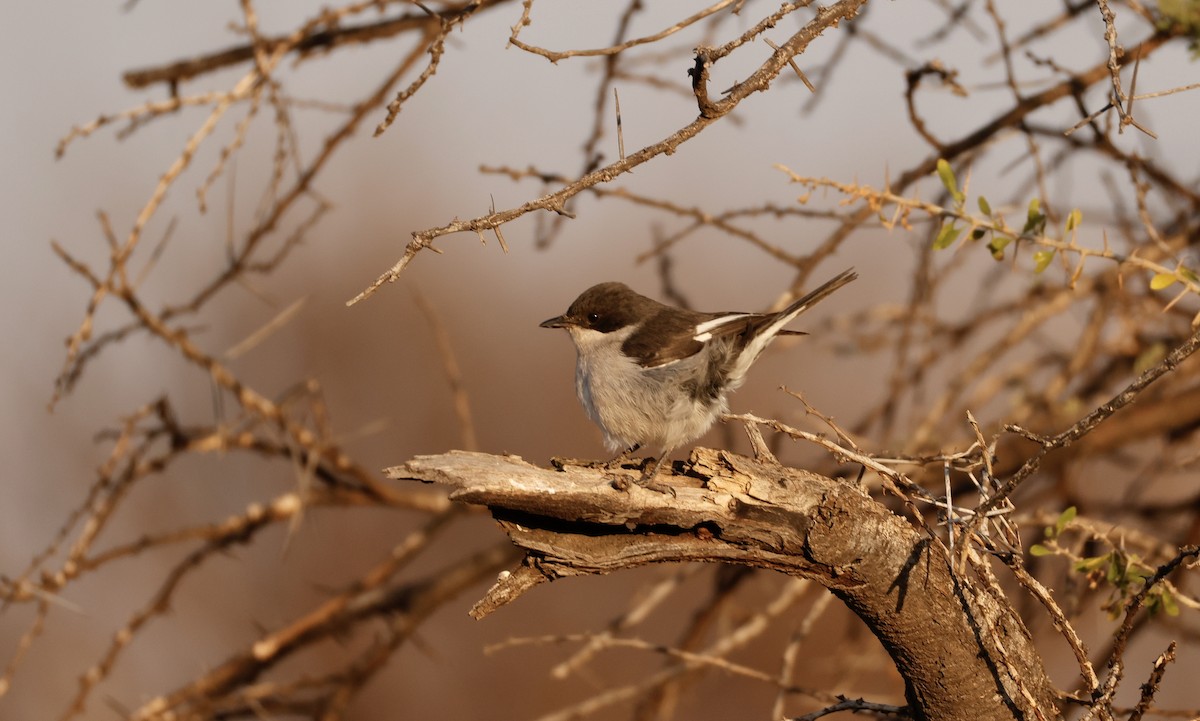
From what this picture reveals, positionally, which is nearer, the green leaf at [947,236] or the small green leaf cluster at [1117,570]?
the small green leaf cluster at [1117,570]

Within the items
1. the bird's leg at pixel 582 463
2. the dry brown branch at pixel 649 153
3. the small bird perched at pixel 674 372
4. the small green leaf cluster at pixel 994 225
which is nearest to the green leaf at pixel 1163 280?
the small green leaf cluster at pixel 994 225

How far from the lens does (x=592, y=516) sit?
224cm

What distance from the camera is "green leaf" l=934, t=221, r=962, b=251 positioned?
2.69 m

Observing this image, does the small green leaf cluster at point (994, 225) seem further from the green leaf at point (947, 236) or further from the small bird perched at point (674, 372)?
the small bird perched at point (674, 372)

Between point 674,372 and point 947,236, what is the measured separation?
0.98 metres

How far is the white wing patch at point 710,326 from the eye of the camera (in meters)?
3.37

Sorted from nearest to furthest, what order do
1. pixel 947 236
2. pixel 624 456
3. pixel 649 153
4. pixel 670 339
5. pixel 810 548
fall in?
pixel 649 153, pixel 810 548, pixel 947 236, pixel 624 456, pixel 670 339

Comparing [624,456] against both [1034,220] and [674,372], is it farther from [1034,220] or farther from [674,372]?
[1034,220]

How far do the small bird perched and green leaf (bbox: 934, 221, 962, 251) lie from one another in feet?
1.80

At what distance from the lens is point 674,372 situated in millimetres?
3348

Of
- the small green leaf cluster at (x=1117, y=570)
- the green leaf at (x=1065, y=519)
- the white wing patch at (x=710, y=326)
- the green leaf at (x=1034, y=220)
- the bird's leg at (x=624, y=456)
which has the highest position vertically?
the green leaf at (x=1034, y=220)

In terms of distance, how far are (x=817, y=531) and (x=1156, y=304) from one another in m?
2.63

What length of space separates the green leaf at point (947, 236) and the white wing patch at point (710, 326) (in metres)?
0.83

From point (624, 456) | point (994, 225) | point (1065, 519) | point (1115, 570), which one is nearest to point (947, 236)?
point (994, 225)
